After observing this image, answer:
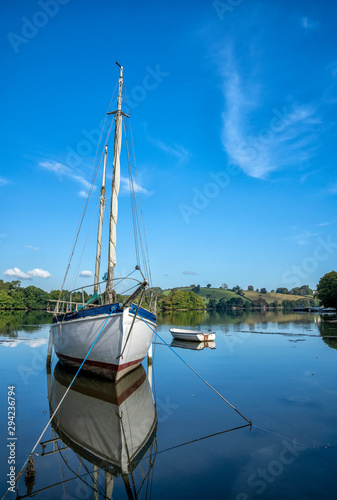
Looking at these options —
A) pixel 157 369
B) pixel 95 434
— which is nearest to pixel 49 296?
pixel 157 369

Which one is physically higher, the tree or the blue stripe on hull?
the tree

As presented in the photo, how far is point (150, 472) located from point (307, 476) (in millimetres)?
3850

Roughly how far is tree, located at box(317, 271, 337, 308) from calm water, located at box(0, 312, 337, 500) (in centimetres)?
8447

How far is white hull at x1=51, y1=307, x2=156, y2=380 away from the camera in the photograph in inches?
582

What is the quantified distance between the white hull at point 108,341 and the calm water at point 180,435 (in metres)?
1.17

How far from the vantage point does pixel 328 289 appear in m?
97.8

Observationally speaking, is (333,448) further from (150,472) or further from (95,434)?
(95,434)

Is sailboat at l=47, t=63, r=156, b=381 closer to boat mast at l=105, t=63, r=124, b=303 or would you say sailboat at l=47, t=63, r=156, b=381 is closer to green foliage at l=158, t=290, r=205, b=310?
boat mast at l=105, t=63, r=124, b=303

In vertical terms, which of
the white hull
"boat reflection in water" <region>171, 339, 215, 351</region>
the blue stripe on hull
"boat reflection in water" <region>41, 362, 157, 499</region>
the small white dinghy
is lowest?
"boat reflection in water" <region>41, 362, 157, 499</region>

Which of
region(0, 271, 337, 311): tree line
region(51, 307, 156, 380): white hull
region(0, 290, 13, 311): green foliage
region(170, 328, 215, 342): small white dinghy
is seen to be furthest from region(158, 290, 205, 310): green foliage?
region(51, 307, 156, 380): white hull

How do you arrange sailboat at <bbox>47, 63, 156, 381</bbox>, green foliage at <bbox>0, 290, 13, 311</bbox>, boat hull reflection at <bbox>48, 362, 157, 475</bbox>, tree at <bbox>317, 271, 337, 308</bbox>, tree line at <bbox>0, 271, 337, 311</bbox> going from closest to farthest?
1. boat hull reflection at <bbox>48, 362, 157, 475</bbox>
2. sailboat at <bbox>47, 63, 156, 381</bbox>
3. tree at <bbox>317, 271, 337, 308</bbox>
4. tree line at <bbox>0, 271, 337, 311</bbox>
5. green foliage at <bbox>0, 290, 13, 311</bbox>

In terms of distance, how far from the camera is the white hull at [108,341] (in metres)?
14.8

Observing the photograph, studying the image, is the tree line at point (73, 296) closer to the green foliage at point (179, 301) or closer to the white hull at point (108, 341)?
the green foliage at point (179, 301)

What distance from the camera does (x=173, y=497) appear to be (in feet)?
22.2
